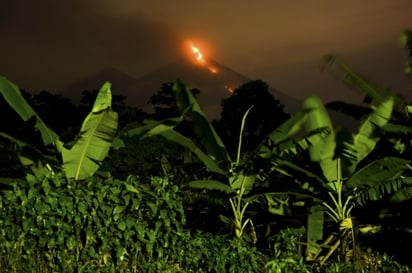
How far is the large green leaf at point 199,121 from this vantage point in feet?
27.2

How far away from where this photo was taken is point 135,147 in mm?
13805

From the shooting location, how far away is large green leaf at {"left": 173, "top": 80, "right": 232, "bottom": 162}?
27.2 feet

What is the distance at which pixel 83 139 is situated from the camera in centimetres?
766

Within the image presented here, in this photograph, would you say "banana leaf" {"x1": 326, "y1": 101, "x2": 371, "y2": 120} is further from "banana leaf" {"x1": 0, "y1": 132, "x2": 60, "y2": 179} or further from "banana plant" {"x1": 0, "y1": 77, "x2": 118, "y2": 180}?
"banana leaf" {"x1": 0, "y1": 132, "x2": 60, "y2": 179}

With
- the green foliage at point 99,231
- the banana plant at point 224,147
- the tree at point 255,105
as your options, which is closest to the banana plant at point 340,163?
the banana plant at point 224,147

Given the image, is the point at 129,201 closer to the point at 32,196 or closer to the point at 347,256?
the point at 32,196

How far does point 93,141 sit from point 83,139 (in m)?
0.14

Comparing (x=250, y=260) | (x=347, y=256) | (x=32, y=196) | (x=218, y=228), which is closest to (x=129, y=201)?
(x=32, y=196)

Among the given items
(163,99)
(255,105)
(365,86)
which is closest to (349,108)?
(365,86)

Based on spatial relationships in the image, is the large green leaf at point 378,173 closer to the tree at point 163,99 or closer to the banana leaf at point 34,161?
the banana leaf at point 34,161

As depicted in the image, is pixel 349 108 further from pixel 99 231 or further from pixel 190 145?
pixel 99 231

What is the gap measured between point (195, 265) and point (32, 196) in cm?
207

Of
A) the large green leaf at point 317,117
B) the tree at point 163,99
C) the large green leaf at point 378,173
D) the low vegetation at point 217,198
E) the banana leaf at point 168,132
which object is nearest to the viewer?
the low vegetation at point 217,198

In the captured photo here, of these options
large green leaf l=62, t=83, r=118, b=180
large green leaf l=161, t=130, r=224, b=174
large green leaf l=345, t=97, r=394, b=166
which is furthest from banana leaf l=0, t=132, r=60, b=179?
large green leaf l=345, t=97, r=394, b=166
